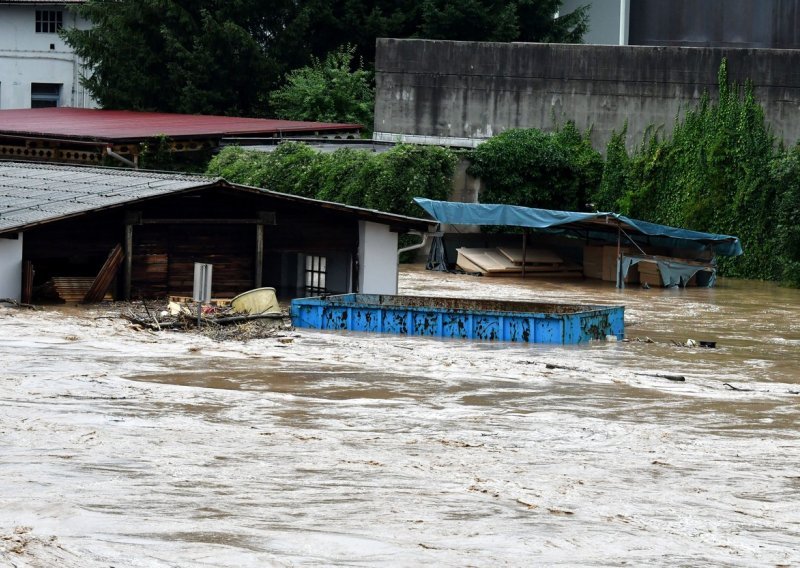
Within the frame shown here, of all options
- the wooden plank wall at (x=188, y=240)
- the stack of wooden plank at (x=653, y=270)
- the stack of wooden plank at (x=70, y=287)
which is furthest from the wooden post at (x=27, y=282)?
the stack of wooden plank at (x=653, y=270)

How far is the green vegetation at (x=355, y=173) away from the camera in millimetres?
41406

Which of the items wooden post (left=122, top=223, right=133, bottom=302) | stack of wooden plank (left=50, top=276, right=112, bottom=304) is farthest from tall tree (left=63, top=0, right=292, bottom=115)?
stack of wooden plank (left=50, top=276, right=112, bottom=304)

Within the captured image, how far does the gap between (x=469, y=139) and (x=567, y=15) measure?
540 inches

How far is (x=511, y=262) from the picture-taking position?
134 feet

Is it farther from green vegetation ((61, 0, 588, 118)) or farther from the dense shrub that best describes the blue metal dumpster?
green vegetation ((61, 0, 588, 118))

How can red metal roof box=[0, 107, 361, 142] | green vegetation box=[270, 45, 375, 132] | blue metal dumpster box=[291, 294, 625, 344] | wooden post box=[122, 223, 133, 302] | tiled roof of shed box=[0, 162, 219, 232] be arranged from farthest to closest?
green vegetation box=[270, 45, 375, 132] → red metal roof box=[0, 107, 361, 142] → wooden post box=[122, 223, 133, 302] → tiled roof of shed box=[0, 162, 219, 232] → blue metal dumpster box=[291, 294, 625, 344]

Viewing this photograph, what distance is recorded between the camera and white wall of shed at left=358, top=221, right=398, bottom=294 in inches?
1204

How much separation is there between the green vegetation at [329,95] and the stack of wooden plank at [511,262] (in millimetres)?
13384

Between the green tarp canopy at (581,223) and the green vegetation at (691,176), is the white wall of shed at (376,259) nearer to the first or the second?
the green tarp canopy at (581,223)

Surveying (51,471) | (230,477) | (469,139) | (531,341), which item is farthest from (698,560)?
(469,139)

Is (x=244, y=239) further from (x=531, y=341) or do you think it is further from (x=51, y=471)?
(x=51, y=471)

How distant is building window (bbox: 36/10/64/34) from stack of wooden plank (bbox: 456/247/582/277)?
89.0ft

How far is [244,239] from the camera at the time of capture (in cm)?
3031

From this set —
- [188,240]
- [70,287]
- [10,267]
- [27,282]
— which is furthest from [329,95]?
[10,267]
